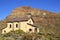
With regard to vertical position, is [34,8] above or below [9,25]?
above

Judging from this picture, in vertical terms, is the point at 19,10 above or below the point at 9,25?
above

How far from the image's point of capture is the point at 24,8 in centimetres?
12394

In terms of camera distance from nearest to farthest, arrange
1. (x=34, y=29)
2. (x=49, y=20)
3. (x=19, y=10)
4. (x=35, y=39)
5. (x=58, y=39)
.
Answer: (x=35, y=39)
(x=58, y=39)
(x=34, y=29)
(x=49, y=20)
(x=19, y=10)

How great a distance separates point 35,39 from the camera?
34.8 metres

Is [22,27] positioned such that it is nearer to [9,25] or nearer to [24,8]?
[9,25]

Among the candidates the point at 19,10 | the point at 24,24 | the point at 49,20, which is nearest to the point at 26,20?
the point at 24,24

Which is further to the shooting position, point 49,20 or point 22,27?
point 49,20

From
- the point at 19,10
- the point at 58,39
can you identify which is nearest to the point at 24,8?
the point at 19,10

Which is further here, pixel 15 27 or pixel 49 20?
pixel 49 20

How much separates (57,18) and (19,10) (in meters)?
33.6

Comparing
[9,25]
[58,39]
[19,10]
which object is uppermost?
[19,10]

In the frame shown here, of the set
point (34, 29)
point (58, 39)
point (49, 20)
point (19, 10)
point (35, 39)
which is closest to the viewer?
point (35, 39)

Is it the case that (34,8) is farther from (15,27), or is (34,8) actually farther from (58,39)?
(58,39)

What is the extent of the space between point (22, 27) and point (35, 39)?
1654 cm
